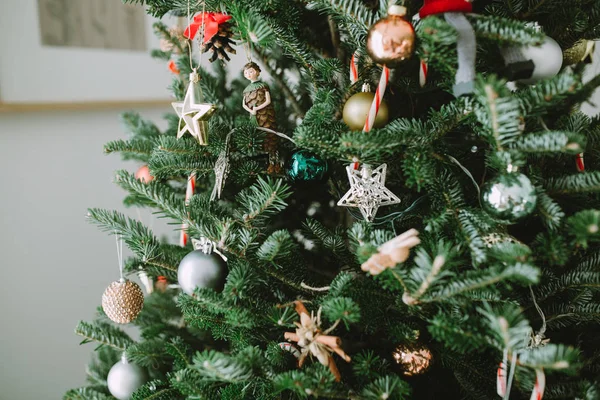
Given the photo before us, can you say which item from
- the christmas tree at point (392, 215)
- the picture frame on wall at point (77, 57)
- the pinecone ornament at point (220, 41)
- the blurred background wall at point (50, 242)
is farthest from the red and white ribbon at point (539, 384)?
the picture frame on wall at point (77, 57)

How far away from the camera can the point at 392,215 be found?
0.54 m

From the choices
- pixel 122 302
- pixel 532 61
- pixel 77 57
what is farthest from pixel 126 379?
pixel 77 57

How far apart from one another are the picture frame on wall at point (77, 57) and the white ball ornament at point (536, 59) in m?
0.99

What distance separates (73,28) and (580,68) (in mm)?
1089

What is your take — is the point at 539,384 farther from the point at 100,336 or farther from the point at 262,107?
the point at 100,336

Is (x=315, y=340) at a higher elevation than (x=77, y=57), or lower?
lower

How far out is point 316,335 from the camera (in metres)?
0.47

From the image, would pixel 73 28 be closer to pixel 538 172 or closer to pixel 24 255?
pixel 24 255

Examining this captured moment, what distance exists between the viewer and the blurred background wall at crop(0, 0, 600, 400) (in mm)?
1058

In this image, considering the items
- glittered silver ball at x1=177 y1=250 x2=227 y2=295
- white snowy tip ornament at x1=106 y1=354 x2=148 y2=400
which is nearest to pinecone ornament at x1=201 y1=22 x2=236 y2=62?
glittered silver ball at x1=177 y1=250 x2=227 y2=295

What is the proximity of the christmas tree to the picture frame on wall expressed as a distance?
50cm

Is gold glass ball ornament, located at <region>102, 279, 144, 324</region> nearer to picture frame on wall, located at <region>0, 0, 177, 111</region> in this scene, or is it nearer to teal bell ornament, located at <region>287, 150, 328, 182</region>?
teal bell ornament, located at <region>287, 150, 328, 182</region>

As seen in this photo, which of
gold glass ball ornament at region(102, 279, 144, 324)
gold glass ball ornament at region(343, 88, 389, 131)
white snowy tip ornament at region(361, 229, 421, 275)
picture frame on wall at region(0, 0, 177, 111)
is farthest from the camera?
picture frame on wall at region(0, 0, 177, 111)

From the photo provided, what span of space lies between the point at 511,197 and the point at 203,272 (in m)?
0.35
